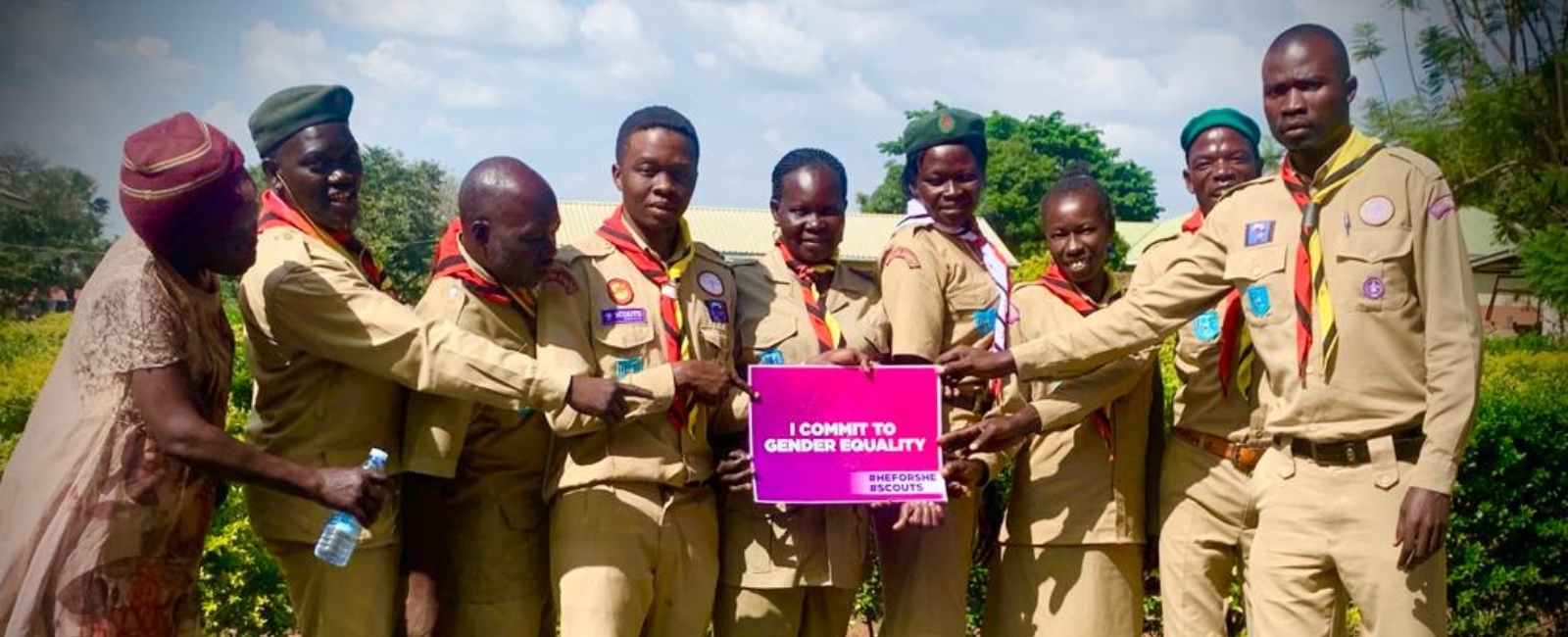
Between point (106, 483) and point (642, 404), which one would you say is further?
point (642, 404)

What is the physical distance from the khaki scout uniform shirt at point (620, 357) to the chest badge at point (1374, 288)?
2.15 metres

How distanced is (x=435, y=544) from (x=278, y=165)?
141 centimetres

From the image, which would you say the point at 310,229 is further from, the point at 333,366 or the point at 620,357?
the point at 620,357

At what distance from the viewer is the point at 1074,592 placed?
4742 mm

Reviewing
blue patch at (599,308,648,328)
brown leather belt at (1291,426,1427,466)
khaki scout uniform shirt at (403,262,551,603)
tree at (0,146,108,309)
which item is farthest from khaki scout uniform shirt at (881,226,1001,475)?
tree at (0,146,108,309)

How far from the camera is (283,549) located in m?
4.05

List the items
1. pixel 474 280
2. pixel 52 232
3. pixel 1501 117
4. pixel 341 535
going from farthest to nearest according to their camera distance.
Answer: pixel 1501 117, pixel 52 232, pixel 474 280, pixel 341 535

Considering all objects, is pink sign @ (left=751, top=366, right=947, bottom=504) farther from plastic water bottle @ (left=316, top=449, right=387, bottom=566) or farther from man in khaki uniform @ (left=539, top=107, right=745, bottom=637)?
plastic water bottle @ (left=316, top=449, right=387, bottom=566)

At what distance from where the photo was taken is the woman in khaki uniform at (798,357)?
4.42 m

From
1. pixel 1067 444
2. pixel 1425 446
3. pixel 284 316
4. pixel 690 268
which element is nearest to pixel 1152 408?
pixel 1067 444

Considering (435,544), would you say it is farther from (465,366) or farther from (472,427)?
(465,366)

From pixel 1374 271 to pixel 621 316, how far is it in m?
2.48

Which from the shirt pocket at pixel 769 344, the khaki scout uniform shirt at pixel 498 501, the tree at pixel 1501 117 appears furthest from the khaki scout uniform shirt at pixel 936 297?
the tree at pixel 1501 117

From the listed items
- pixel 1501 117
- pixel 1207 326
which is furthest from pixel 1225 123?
pixel 1501 117
